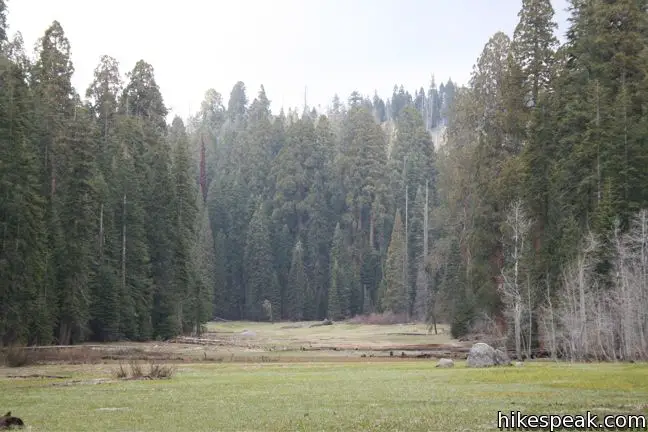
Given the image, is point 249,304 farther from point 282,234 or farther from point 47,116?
point 47,116

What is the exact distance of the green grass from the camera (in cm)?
1747

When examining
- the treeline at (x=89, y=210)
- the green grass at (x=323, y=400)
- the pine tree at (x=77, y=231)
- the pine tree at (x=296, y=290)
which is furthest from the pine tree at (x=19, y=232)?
the pine tree at (x=296, y=290)

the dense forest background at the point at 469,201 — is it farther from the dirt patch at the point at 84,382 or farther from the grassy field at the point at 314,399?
the dirt patch at the point at 84,382

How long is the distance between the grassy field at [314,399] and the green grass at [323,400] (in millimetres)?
34

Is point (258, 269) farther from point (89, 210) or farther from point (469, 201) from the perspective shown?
point (89, 210)

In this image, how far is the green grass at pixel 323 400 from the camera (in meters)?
17.5

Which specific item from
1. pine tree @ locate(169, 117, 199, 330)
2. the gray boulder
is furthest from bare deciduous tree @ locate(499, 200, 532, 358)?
pine tree @ locate(169, 117, 199, 330)

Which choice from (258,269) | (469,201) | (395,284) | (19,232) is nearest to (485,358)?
(19,232)

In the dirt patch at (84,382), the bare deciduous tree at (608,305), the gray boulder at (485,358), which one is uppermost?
the bare deciduous tree at (608,305)

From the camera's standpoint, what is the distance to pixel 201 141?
552ft

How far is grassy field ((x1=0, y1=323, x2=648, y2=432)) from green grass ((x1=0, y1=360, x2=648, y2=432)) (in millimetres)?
34

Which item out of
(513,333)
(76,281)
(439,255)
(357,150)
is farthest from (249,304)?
(513,333)

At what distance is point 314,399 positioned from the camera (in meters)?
23.1

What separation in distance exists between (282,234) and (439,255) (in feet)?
177
